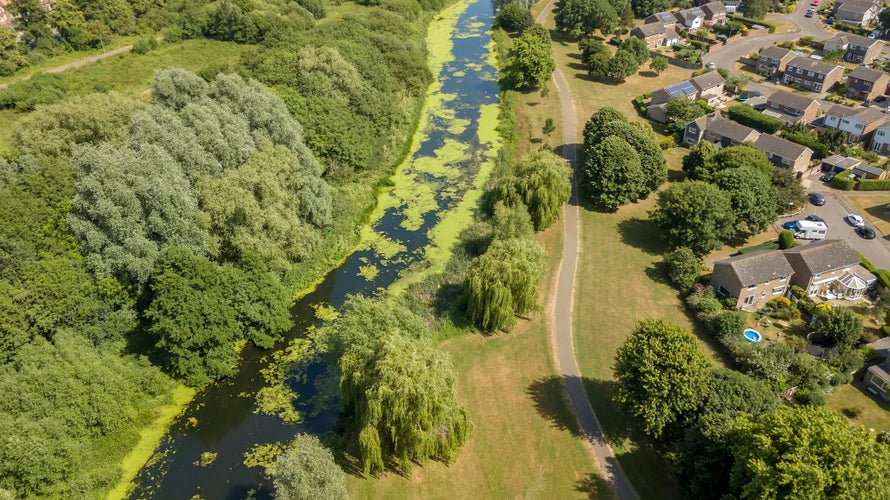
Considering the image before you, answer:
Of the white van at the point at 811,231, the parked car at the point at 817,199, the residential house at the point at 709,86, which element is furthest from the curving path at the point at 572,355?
the residential house at the point at 709,86

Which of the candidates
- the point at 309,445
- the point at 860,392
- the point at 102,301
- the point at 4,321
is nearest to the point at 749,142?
the point at 860,392

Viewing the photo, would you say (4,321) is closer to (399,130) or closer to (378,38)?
(399,130)

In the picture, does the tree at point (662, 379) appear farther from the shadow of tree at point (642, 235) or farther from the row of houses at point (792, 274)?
the shadow of tree at point (642, 235)

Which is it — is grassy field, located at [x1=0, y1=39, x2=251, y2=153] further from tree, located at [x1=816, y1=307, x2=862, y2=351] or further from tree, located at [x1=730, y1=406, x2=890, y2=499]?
tree, located at [x1=816, y1=307, x2=862, y2=351]

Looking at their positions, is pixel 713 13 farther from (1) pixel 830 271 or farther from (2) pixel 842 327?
(2) pixel 842 327

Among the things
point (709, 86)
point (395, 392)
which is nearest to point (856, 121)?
point (709, 86)

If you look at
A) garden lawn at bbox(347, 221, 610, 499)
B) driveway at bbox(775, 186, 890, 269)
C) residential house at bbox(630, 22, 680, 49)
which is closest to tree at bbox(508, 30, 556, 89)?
residential house at bbox(630, 22, 680, 49)
